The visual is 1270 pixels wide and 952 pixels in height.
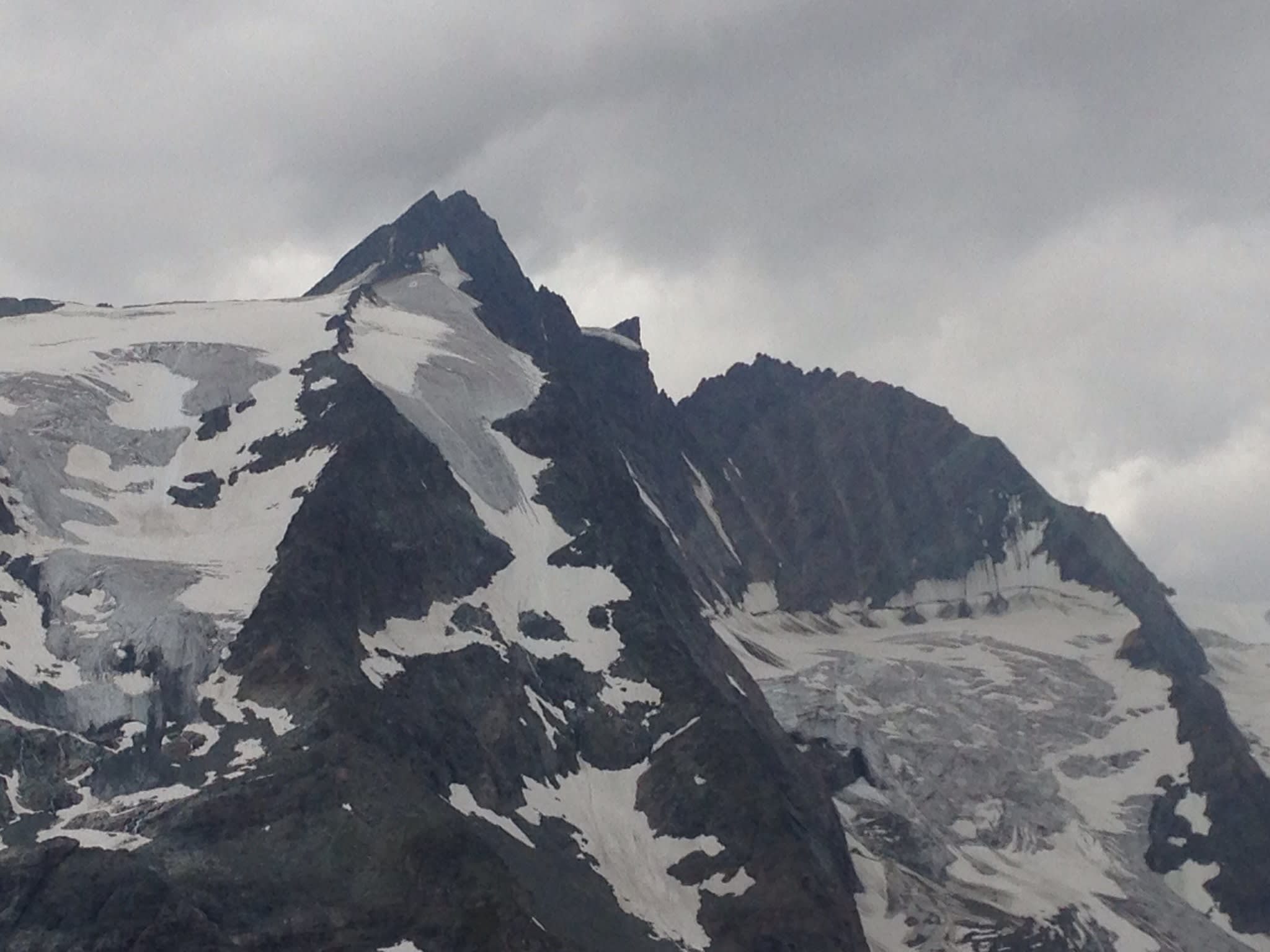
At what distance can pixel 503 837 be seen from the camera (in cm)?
18188

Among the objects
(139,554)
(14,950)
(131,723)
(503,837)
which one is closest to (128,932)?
(14,950)

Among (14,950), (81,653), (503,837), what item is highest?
(81,653)

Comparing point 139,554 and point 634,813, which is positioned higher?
point 139,554

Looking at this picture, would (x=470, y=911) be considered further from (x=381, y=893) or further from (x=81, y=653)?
(x=81, y=653)

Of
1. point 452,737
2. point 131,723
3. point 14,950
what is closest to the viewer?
point 14,950

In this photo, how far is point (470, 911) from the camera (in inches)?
6235

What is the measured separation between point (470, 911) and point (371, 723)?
2401cm

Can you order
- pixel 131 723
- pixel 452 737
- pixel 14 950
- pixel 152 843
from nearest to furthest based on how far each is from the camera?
pixel 14 950 < pixel 152 843 < pixel 131 723 < pixel 452 737

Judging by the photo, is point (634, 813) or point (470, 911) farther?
point (634, 813)

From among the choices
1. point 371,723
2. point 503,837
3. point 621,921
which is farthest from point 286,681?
point 621,921

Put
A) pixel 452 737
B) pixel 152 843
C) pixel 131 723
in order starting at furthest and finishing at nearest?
pixel 452 737
pixel 131 723
pixel 152 843

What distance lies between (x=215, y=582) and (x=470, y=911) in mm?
48226

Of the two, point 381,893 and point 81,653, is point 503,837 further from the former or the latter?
point 81,653

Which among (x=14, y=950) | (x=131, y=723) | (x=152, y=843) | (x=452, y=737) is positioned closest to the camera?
(x=14, y=950)
